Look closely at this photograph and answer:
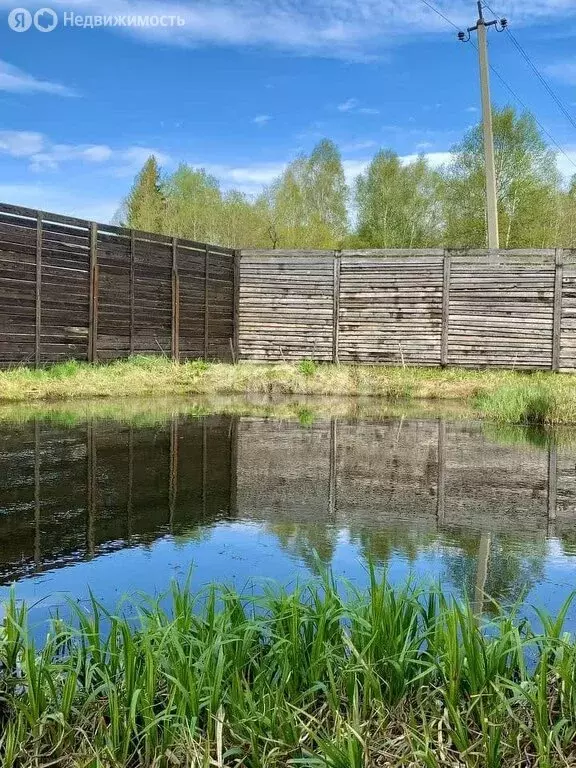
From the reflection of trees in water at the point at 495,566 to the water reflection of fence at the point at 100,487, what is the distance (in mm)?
1621

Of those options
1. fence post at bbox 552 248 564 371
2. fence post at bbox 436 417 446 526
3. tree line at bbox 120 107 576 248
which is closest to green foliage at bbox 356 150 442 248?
tree line at bbox 120 107 576 248

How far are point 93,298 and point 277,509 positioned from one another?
9921mm

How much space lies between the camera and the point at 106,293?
14.8 meters

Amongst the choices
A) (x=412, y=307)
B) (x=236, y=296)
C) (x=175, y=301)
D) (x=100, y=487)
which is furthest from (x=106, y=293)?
(x=100, y=487)

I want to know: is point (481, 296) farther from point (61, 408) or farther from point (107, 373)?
point (61, 408)

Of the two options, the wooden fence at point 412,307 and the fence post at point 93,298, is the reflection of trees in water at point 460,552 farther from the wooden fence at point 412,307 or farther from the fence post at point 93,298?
the wooden fence at point 412,307

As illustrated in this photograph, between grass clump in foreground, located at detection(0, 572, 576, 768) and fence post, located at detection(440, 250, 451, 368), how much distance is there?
50.5ft

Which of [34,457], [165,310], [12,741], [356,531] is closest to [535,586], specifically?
[356,531]

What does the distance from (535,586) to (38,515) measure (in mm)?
3090

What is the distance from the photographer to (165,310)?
16.6m

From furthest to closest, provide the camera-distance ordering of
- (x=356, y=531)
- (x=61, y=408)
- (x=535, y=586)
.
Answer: (x=61, y=408) → (x=356, y=531) → (x=535, y=586)

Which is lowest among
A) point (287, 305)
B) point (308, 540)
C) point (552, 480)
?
point (308, 540)

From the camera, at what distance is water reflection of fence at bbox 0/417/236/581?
4.49 metres

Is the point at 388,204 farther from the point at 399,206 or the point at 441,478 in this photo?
the point at 441,478
